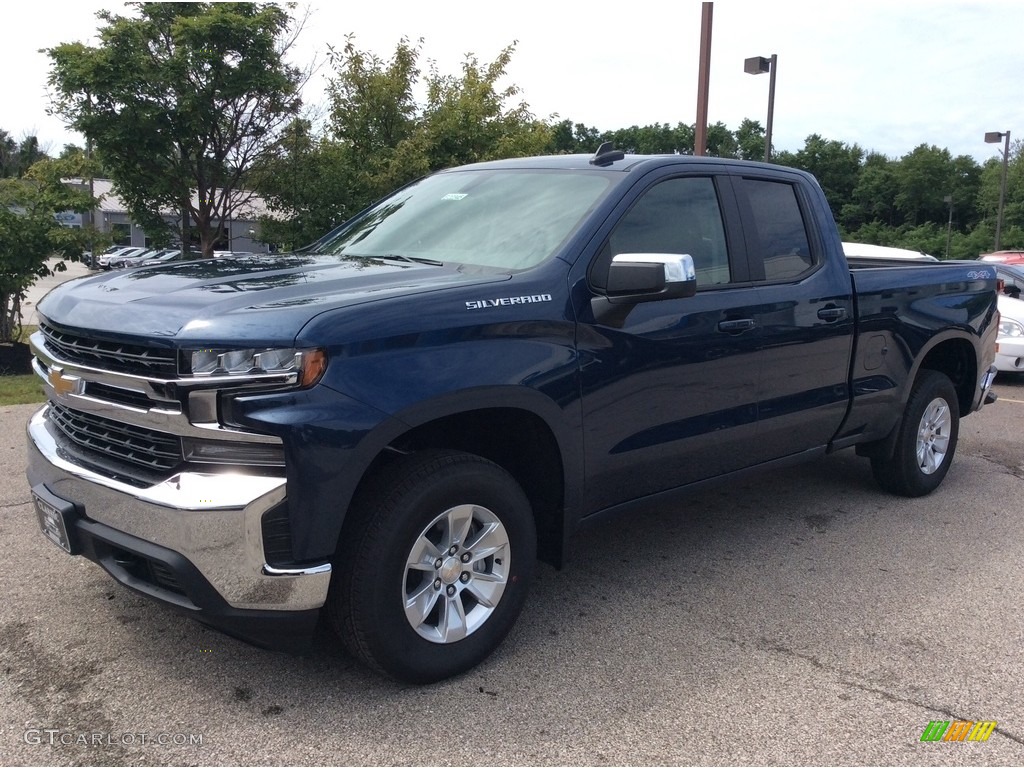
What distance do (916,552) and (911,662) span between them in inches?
54.8

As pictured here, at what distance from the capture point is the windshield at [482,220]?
148 inches

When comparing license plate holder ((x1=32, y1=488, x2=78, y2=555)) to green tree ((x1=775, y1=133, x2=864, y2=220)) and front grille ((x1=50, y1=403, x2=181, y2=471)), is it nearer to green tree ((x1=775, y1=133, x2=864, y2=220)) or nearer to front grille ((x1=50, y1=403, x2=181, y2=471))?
front grille ((x1=50, y1=403, x2=181, y2=471))

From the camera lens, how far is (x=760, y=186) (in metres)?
4.63

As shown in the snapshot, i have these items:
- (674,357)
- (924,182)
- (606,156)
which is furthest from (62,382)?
(924,182)

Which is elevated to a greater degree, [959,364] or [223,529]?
[223,529]

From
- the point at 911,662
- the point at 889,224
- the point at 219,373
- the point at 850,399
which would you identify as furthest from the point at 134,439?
the point at 889,224

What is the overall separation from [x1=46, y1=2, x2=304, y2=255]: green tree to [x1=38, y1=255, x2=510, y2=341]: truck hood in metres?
8.78

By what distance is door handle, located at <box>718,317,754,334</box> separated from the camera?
405cm

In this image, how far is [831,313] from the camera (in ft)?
15.3

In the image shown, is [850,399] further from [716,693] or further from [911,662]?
[716,693]

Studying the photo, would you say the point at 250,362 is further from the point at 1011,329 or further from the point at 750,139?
the point at 750,139

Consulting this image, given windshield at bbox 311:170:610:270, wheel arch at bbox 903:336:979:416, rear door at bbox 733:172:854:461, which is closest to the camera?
windshield at bbox 311:170:610:270

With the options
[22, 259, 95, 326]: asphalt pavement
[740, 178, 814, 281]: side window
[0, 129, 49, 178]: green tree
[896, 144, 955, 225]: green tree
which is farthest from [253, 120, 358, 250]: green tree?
[896, 144, 955, 225]: green tree

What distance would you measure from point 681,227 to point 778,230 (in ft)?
2.58
